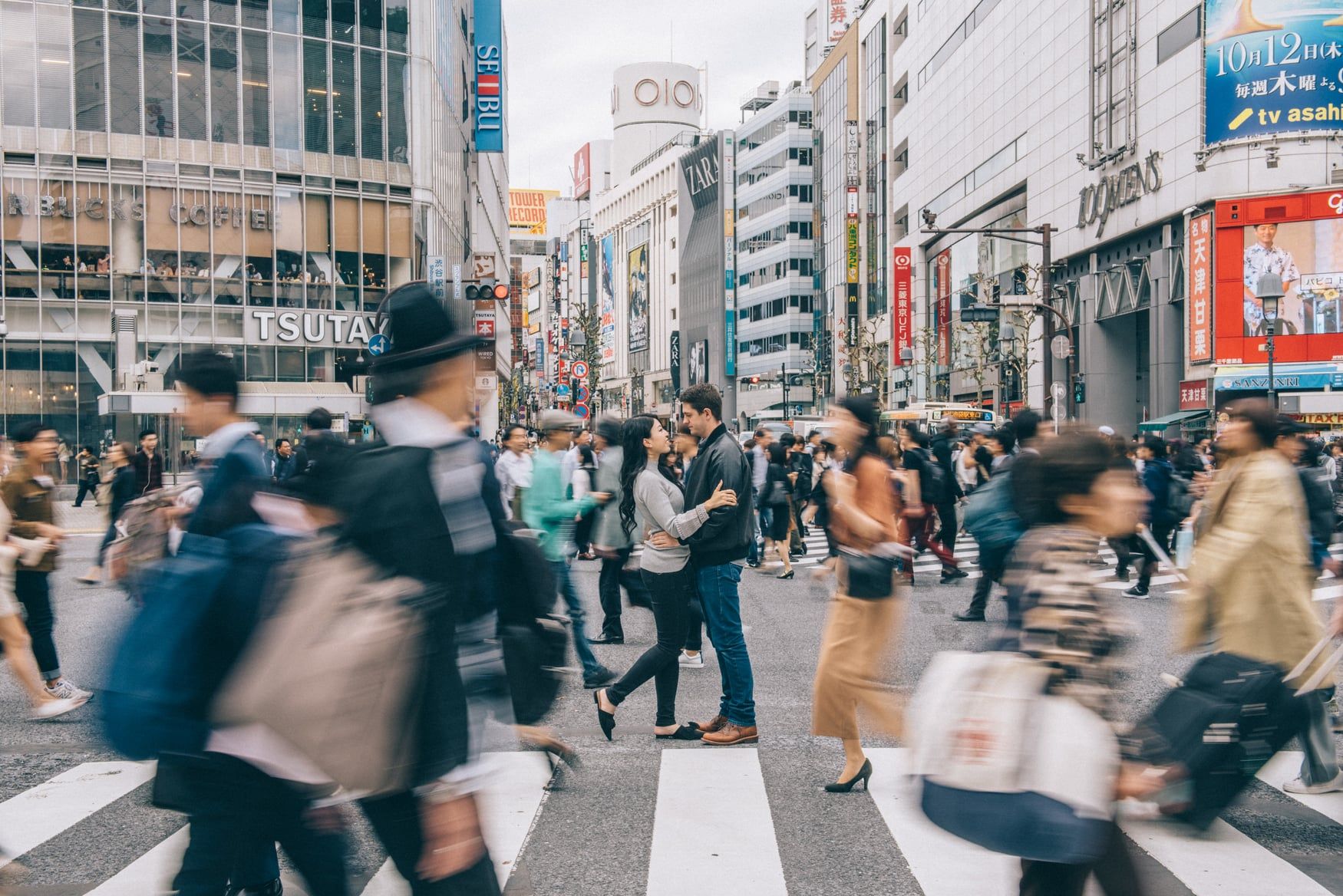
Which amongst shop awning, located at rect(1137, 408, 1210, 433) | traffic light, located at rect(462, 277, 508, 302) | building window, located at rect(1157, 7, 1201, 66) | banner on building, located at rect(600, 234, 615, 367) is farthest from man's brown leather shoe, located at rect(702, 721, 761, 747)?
banner on building, located at rect(600, 234, 615, 367)

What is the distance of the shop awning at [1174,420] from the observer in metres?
35.4

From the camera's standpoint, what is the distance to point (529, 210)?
196 metres

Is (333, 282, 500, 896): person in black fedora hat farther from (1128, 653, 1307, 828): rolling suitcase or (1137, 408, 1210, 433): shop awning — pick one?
(1137, 408, 1210, 433): shop awning

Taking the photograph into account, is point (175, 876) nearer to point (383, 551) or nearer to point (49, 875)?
point (383, 551)

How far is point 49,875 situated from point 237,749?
2682mm

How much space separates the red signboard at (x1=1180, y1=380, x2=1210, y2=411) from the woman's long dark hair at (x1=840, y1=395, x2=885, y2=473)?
112ft

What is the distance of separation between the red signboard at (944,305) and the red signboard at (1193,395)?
23832 mm

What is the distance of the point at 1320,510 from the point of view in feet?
21.5

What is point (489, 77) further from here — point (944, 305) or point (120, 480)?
point (120, 480)

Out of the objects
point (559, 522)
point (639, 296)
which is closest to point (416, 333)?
point (559, 522)

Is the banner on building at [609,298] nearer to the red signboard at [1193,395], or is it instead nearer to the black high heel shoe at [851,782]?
the red signboard at [1193,395]

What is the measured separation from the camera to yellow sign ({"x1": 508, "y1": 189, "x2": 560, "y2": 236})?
195 meters

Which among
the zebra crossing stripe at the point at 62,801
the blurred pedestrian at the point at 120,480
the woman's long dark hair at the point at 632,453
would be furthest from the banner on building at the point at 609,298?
the zebra crossing stripe at the point at 62,801

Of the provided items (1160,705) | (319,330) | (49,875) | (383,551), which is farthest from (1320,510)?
(319,330)
